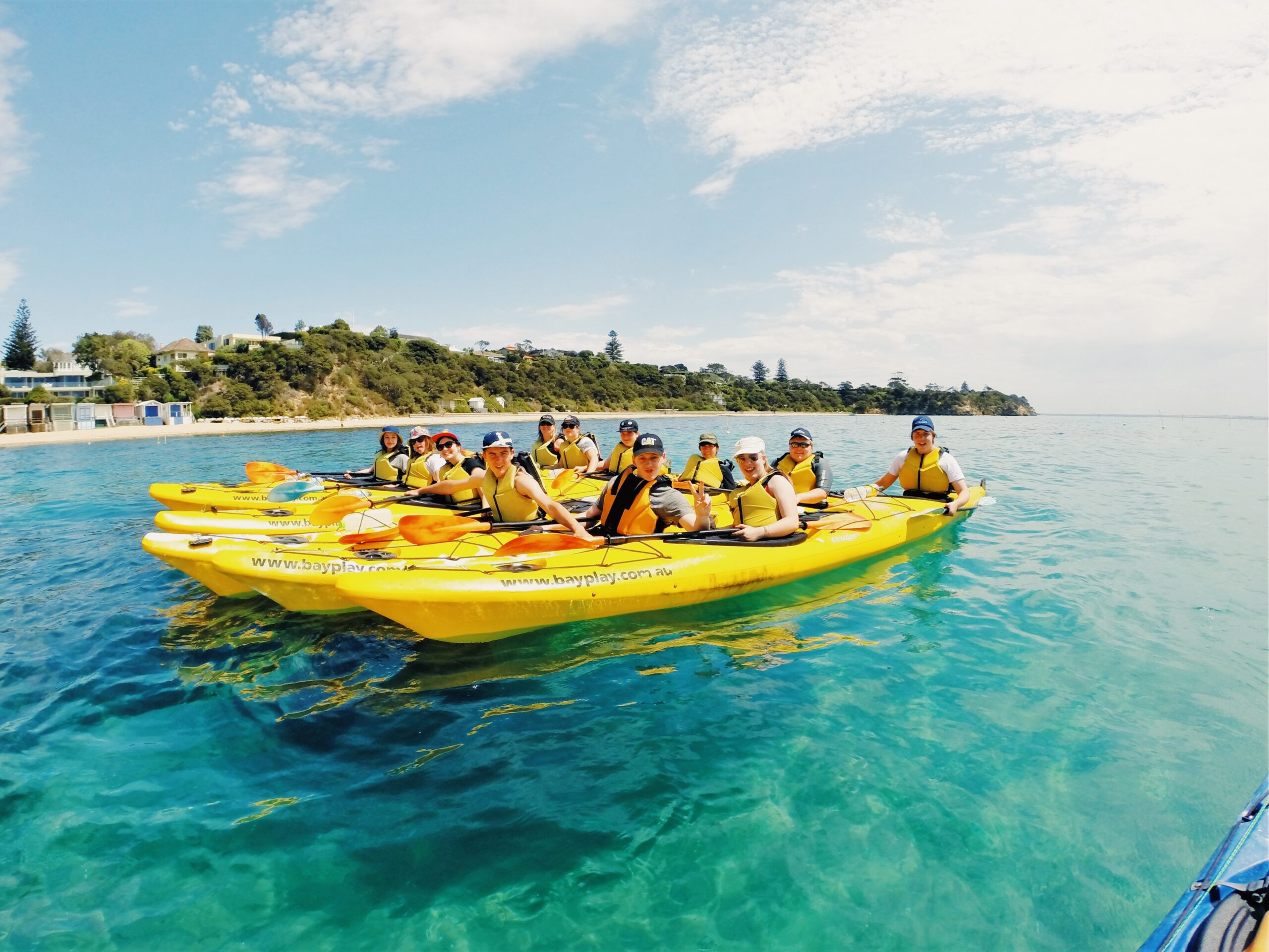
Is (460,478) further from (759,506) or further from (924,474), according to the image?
(924,474)

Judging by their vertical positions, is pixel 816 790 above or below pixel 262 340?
below

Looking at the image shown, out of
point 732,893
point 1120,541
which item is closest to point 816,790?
point 732,893

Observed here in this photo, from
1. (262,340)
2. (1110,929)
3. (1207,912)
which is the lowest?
(1110,929)

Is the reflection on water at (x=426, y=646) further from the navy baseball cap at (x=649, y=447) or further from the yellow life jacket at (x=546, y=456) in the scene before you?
the yellow life jacket at (x=546, y=456)

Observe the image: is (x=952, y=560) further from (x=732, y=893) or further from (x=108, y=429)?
(x=108, y=429)

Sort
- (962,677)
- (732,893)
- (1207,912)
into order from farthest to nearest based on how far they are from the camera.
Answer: (962,677) → (732,893) → (1207,912)

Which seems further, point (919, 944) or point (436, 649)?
point (436, 649)

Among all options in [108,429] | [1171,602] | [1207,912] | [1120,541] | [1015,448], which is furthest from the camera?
[108,429]

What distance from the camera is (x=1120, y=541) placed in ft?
35.6

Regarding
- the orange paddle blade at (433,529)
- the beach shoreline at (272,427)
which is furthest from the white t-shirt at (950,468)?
the beach shoreline at (272,427)

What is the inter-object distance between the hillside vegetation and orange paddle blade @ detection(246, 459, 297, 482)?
4805 centimetres

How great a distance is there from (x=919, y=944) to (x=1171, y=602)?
7155mm

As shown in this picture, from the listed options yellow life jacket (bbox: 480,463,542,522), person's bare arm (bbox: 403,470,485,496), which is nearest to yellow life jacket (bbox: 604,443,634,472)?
person's bare arm (bbox: 403,470,485,496)

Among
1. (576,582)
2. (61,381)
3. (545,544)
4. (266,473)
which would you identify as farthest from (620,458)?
(61,381)
